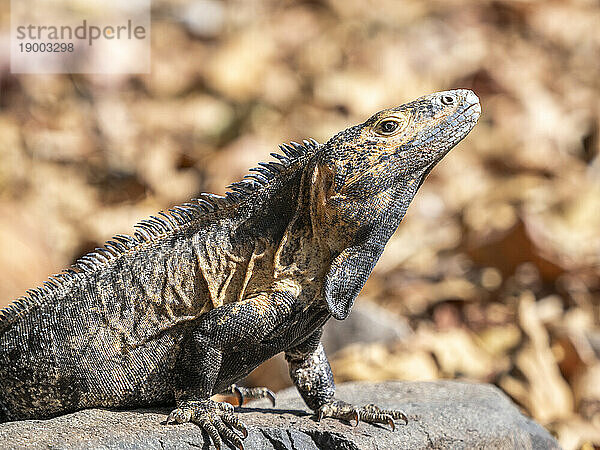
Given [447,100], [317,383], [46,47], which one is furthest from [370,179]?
[46,47]

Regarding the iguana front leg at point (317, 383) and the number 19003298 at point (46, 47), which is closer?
the iguana front leg at point (317, 383)

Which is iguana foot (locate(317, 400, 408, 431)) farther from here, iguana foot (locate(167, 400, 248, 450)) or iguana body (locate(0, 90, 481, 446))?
iguana foot (locate(167, 400, 248, 450))

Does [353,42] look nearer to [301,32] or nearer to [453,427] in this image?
[301,32]

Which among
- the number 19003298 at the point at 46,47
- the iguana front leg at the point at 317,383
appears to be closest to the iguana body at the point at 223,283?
the iguana front leg at the point at 317,383

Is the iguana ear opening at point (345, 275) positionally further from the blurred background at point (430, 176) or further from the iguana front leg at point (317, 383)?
the blurred background at point (430, 176)

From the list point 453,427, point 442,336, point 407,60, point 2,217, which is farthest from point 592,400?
point 407,60

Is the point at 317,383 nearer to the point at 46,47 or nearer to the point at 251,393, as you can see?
the point at 251,393

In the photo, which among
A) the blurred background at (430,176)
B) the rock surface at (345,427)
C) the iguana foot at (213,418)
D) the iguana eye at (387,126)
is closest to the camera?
the rock surface at (345,427)
